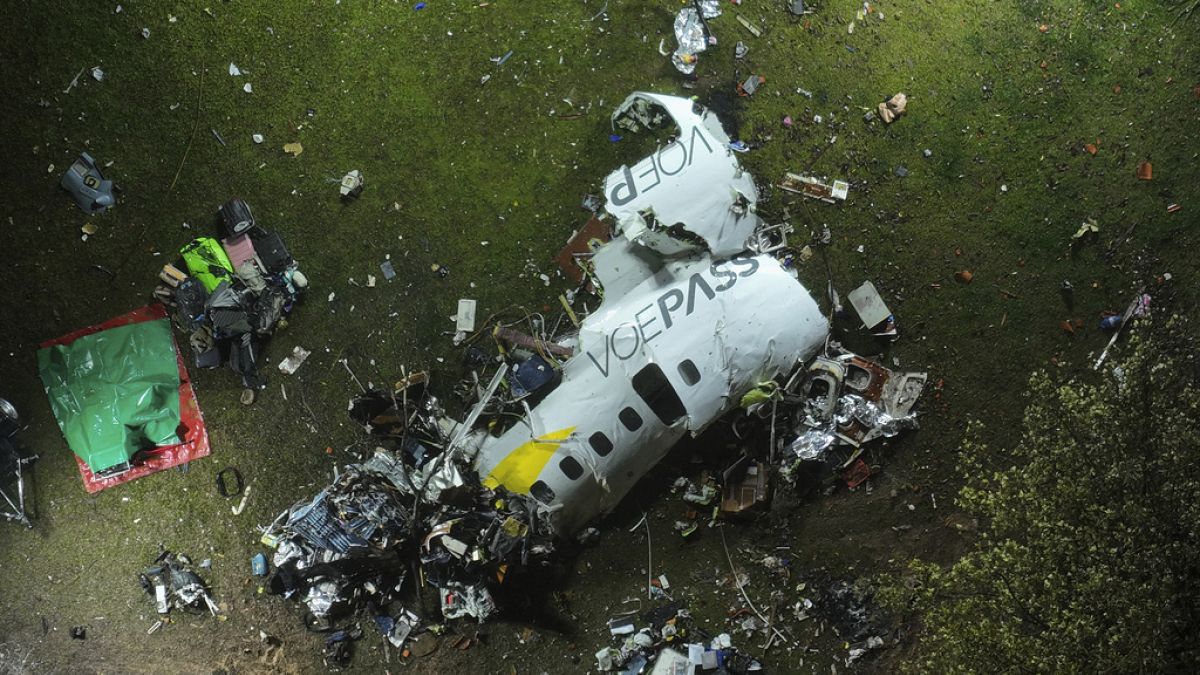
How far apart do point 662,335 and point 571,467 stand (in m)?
1.20

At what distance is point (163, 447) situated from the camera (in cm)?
661

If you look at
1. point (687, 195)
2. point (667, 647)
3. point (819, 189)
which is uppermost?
point (687, 195)

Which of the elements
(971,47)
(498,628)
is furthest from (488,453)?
(971,47)

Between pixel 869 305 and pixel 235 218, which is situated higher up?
pixel 235 218

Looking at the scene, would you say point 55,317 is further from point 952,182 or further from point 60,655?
point 952,182

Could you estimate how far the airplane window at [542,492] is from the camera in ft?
20.3

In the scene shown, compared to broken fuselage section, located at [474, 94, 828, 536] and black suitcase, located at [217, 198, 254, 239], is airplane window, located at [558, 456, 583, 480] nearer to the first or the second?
broken fuselage section, located at [474, 94, 828, 536]

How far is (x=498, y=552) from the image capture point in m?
6.19

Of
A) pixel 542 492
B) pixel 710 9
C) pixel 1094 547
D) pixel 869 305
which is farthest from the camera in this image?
pixel 710 9

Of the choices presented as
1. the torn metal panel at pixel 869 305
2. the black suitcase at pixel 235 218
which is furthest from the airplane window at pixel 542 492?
the black suitcase at pixel 235 218

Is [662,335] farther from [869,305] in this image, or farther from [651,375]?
[869,305]

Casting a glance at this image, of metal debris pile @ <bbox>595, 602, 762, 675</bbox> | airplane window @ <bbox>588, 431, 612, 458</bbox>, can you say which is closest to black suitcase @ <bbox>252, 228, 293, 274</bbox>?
airplane window @ <bbox>588, 431, 612, 458</bbox>

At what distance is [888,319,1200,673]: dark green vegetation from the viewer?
535 centimetres

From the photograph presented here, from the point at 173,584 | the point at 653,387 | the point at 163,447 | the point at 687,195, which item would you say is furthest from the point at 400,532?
the point at 687,195
